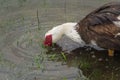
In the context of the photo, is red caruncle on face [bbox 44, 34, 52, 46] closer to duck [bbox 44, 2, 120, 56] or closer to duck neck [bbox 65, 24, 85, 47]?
duck [bbox 44, 2, 120, 56]

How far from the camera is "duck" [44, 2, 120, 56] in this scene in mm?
Answer: 6477

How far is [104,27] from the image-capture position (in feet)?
21.5

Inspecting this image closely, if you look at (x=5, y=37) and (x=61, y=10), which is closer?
(x=5, y=37)

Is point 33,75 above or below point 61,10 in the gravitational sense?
below

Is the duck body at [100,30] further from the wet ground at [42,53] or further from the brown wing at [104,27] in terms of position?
the wet ground at [42,53]

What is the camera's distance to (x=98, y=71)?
6445 mm

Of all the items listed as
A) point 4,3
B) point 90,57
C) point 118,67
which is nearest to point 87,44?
point 90,57

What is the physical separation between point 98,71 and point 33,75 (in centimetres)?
110

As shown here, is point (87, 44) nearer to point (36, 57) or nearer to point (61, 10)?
point (36, 57)

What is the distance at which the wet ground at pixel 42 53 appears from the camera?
6344 millimetres

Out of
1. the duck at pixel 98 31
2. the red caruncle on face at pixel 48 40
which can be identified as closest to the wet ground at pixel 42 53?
the red caruncle on face at pixel 48 40

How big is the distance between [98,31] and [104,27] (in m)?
0.13

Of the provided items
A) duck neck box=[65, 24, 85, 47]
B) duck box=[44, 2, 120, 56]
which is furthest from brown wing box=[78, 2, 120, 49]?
duck neck box=[65, 24, 85, 47]

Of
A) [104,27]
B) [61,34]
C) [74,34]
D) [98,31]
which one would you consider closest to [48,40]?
[61,34]
